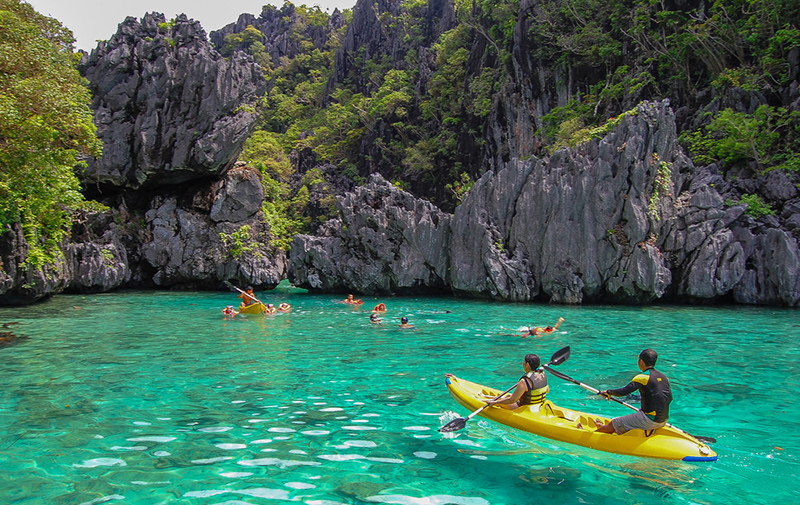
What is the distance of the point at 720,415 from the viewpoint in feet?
27.9

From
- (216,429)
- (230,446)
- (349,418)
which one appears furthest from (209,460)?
(349,418)

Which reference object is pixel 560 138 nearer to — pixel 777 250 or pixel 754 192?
pixel 754 192

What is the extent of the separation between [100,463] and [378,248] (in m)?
26.8

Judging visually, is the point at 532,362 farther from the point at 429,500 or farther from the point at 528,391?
the point at 429,500

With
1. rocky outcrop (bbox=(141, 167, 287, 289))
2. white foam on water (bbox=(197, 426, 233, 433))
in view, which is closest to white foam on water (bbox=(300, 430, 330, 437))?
white foam on water (bbox=(197, 426, 233, 433))

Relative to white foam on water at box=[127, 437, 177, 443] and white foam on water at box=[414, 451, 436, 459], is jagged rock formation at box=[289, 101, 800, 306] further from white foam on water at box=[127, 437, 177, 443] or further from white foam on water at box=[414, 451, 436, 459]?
white foam on water at box=[127, 437, 177, 443]

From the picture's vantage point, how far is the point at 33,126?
16922 mm

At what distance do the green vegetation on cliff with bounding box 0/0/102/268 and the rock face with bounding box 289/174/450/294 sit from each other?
15879mm

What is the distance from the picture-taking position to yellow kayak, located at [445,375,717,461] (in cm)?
638

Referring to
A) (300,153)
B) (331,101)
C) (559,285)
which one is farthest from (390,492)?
(331,101)

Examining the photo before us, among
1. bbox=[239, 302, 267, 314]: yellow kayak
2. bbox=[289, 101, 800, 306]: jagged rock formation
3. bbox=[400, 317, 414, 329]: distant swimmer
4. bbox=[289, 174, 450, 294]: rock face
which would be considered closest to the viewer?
bbox=[400, 317, 414, 329]: distant swimmer

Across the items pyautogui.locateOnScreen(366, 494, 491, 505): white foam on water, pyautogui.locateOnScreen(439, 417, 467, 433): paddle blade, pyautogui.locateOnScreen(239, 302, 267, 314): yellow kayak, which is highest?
pyautogui.locateOnScreen(239, 302, 267, 314): yellow kayak

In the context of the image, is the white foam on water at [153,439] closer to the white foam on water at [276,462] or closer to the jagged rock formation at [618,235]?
the white foam on water at [276,462]

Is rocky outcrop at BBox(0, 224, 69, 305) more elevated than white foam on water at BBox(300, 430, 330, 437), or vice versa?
rocky outcrop at BBox(0, 224, 69, 305)
